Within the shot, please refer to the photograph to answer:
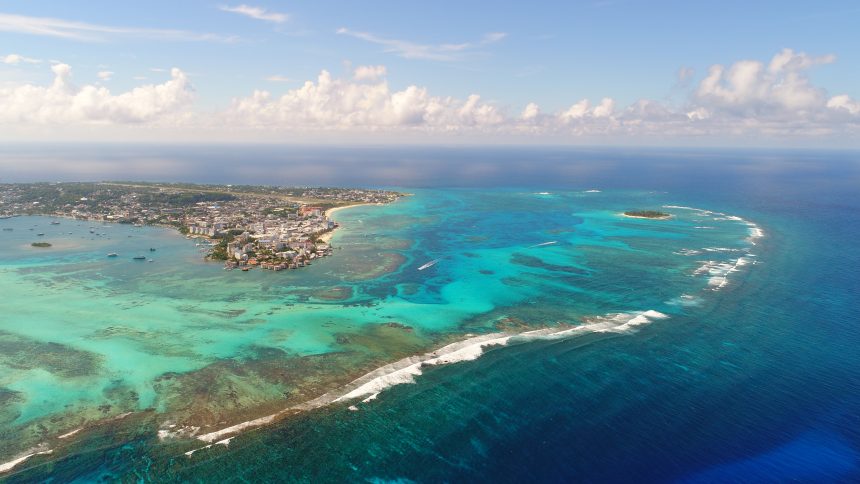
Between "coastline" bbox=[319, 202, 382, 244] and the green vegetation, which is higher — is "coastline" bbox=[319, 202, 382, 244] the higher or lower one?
the higher one

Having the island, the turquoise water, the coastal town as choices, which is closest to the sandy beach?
the coastal town

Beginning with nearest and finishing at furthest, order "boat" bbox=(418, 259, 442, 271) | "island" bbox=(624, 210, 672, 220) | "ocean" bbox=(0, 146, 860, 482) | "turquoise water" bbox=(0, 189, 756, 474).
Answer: "ocean" bbox=(0, 146, 860, 482) → "turquoise water" bbox=(0, 189, 756, 474) → "boat" bbox=(418, 259, 442, 271) → "island" bbox=(624, 210, 672, 220)

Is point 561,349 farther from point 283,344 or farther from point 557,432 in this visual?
point 283,344

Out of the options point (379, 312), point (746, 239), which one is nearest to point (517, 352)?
point (379, 312)

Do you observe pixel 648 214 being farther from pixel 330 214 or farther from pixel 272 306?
pixel 272 306

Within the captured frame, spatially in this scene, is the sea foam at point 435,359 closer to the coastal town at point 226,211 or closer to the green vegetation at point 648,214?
the coastal town at point 226,211

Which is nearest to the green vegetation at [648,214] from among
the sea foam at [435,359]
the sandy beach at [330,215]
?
the sea foam at [435,359]

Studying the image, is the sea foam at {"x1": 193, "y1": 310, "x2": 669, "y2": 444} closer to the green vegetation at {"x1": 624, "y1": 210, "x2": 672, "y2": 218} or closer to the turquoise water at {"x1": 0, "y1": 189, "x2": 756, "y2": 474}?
the turquoise water at {"x1": 0, "y1": 189, "x2": 756, "y2": 474}

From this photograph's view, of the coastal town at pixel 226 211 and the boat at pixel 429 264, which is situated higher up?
the coastal town at pixel 226 211
